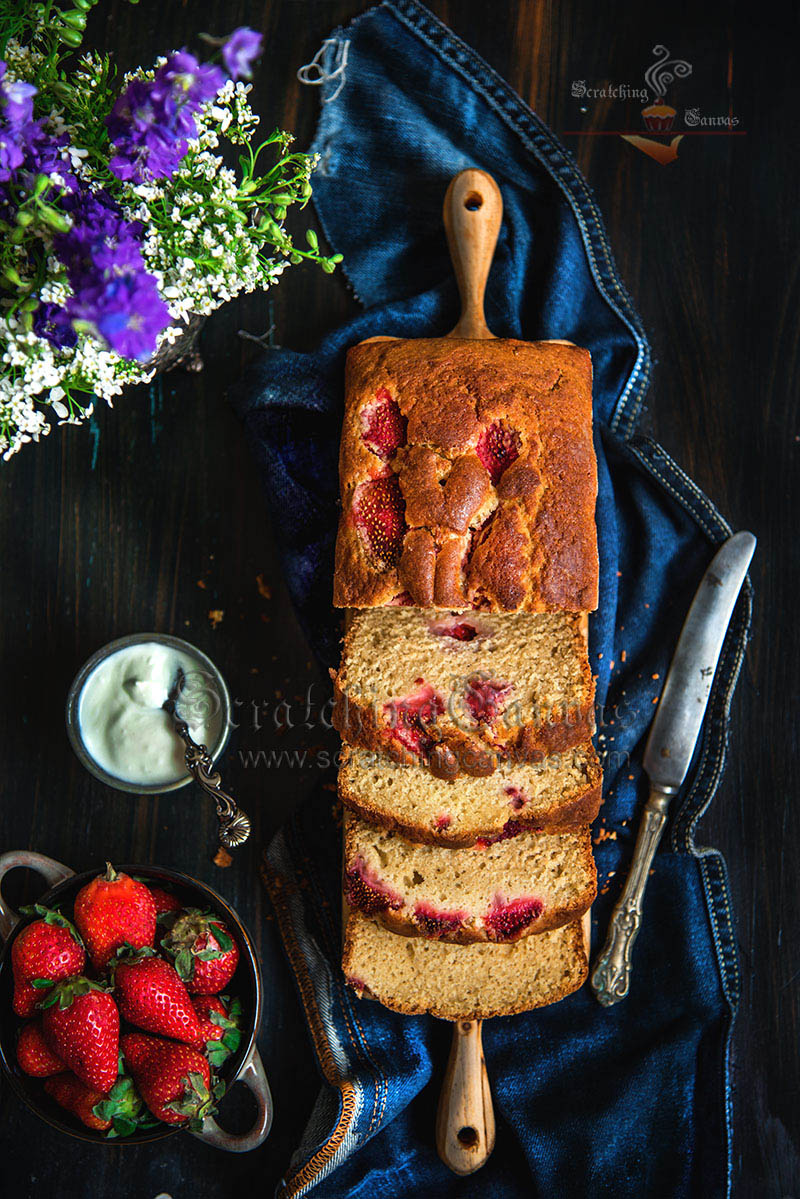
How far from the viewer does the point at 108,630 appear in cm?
268

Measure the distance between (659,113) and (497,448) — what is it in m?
1.30

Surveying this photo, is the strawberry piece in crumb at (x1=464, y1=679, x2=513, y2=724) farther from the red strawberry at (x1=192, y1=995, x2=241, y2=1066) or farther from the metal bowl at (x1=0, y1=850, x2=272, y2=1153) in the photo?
the red strawberry at (x1=192, y1=995, x2=241, y2=1066)

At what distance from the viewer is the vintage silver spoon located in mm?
2332

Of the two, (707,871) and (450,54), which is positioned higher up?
(450,54)

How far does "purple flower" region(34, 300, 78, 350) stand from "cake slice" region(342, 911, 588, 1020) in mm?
1618

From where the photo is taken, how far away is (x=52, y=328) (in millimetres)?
1708

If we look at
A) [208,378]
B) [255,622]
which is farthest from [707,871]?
[208,378]

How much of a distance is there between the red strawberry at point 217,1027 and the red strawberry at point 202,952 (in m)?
0.03

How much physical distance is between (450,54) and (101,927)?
2648 mm

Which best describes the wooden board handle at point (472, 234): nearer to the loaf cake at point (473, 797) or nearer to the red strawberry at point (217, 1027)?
the loaf cake at point (473, 797)

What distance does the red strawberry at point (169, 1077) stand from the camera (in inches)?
83.0

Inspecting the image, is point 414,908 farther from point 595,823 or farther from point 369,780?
point 595,823

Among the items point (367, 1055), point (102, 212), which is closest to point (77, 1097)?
point (367, 1055)

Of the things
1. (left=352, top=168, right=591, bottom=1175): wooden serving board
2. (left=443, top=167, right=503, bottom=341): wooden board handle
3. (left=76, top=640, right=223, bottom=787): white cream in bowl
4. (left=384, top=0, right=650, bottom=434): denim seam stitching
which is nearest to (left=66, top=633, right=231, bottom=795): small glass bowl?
(left=76, top=640, right=223, bottom=787): white cream in bowl
